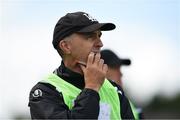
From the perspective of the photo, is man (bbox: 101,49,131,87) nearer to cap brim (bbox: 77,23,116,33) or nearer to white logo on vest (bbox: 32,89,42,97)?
cap brim (bbox: 77,23,116,33)

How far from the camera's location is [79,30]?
719 cm

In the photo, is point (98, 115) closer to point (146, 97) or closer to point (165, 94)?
point (146, 97)

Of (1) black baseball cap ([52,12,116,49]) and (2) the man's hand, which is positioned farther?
(1) black baseball cap ([52,12,116,49])

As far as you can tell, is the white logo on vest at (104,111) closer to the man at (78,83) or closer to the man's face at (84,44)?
the man at (78,83)

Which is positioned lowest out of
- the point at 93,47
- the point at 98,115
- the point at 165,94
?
the point at 165,94

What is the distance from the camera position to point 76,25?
23.6 feet

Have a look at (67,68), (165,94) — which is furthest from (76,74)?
(165,94)

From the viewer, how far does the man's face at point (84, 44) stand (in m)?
7.15

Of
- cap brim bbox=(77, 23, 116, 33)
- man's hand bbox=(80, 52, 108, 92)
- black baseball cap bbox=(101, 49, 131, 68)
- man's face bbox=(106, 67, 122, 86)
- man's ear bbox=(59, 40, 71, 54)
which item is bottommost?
man's face bbox=(106, 67, 122, 86)

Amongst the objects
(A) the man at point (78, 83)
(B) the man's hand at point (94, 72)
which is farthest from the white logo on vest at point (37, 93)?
(B) the man's hand at point (94, 72)

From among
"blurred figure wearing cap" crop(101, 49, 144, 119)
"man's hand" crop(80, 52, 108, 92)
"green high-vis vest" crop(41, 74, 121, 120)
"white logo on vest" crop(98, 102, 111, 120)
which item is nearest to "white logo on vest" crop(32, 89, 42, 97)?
"green high-vis vest" crop(41, 74, 121, 120)

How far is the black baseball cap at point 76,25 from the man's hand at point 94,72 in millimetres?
247

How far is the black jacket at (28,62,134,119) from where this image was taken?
267 inches

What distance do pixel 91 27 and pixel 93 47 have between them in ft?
0.57
